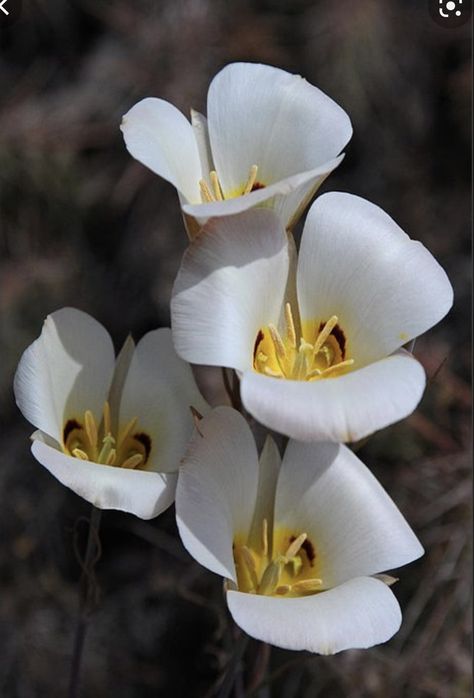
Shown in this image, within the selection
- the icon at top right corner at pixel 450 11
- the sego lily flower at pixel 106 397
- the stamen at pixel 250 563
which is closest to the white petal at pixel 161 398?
the sego lily flower at pixel 106 397

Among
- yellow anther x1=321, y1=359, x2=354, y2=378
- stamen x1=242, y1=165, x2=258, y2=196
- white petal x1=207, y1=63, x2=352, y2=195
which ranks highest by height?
white petal x1=207, y1=63, x2=352, y2=195

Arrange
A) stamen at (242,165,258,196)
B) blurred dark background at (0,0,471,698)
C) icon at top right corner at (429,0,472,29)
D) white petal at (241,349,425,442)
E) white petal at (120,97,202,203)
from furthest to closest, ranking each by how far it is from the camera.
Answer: blurred dark background at (0,0,471,698) → icon at top right corner at (429,0,472,29) → stamen at (242,165,258,196) → white petal at (120,97,202,203) → white petal at (241,349,425,442)

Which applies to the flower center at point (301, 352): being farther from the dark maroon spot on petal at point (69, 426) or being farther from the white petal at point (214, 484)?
the dark maroon spot on petal at point (69, 426)

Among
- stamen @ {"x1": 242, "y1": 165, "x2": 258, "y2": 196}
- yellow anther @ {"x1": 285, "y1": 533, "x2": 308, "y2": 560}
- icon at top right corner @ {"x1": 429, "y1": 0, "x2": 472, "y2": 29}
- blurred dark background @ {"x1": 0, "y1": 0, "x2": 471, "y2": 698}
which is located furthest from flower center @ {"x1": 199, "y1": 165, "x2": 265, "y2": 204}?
blurred dark background @ {"x1": 0, "y1": 0, "x2": 471, "y2": 698}

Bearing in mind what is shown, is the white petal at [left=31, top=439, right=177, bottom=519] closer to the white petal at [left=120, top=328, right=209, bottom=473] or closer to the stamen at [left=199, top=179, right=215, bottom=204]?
the white petal at [left=120, top=328, right=209, bottom=473]

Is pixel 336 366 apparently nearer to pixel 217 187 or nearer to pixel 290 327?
pixel 290 327

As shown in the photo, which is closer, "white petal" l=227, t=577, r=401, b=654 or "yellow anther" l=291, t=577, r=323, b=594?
"white petal" l=227, t=577, r=401, b=654

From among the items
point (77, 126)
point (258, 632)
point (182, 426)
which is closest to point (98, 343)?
point (182, 426)
